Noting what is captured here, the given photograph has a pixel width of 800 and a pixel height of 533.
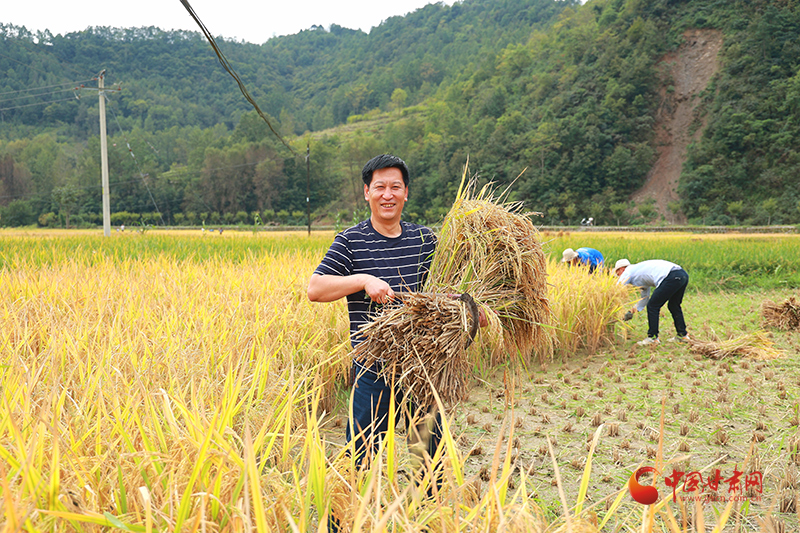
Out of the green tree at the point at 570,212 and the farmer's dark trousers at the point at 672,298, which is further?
the green tree at the point at 570,212

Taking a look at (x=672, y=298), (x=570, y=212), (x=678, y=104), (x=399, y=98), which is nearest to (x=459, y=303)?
(x=672, y=298)

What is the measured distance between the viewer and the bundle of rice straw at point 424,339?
1.51m

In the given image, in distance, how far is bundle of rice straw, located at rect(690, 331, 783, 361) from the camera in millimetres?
4109

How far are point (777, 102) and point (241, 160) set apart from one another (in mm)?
55158

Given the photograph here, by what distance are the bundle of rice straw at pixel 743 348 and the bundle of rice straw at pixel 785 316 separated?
1038mm

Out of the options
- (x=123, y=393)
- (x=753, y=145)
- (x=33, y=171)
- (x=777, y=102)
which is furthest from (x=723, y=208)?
(x=33, y=171)

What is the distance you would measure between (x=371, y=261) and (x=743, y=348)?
414 cm

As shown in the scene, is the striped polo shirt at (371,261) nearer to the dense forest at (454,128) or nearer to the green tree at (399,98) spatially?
the dense forest at (454,128)

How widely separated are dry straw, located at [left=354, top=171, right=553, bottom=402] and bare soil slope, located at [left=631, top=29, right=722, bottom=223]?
41.6 m

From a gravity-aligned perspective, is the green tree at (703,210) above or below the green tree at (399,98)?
below

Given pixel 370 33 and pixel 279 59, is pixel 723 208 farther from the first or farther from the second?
pixel 370 33

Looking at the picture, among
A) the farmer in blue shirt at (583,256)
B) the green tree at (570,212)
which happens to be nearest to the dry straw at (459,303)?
the farmer in blue shirt at (583,256)

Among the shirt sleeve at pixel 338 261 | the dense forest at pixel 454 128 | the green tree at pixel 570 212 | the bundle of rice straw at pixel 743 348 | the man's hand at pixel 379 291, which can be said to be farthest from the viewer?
the green tree at pixel 570 212

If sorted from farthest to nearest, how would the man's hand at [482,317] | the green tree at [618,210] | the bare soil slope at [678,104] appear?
the bare soil slope at [678,104] < the green tree at [618,210] < the man's hand at [482,317]
